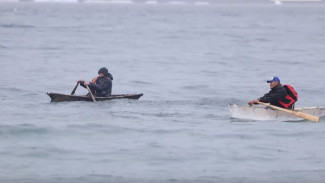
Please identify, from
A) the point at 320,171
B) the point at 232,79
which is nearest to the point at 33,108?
the point at 320,171

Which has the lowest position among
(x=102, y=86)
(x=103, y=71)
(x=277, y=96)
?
(x=102, y=86)

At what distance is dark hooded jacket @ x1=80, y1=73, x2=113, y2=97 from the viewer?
1013 inches

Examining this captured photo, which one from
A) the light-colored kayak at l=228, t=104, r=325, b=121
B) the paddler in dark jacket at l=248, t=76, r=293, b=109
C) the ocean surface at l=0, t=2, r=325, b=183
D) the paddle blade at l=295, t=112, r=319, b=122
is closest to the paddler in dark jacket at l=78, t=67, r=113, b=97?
the ocean surface at l=0, t=2, r=325, b=183

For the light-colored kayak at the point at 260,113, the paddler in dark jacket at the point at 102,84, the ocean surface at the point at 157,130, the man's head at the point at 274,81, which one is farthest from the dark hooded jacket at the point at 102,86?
the man's head at the point at 274,81

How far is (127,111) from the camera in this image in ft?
86.1

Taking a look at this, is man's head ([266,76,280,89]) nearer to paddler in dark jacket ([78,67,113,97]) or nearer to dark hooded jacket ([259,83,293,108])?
dark hooded jacket ([259,83,293,108])

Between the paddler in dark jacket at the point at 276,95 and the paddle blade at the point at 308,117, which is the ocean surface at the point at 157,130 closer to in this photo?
the paddle blade at the point at 308,117

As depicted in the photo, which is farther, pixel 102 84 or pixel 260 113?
pixel 102 84

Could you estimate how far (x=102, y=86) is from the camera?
2583 cm

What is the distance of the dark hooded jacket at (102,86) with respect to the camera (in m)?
25.7

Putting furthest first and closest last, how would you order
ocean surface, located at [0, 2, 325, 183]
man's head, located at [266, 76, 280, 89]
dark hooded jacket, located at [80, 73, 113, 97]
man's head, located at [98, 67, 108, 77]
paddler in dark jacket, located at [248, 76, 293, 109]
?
1. dark hooded jacket, located at [80, 73, 113, 97]
2. man's head, located at [98, 67, 108, 77]
3. paddler in dark jacket, located at [248, 76, 293, 109]
4. man's head, located at [266, 76, 280, 89]
5. ocean surface, located at [0, 2, 325, 183]

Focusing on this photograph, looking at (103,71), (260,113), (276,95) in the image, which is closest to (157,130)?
(260,113)

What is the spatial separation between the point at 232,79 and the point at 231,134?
18809 millimetres

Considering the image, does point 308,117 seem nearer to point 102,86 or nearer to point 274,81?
point 274,81
